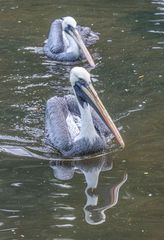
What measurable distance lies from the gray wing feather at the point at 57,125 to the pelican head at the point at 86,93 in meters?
0.42

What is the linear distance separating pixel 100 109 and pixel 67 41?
4553 millimetres

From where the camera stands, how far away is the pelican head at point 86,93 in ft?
26.5

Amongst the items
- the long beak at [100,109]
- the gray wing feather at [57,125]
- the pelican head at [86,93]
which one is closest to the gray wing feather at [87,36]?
the gray wing feather at [57,125]

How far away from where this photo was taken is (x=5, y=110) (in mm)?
9398

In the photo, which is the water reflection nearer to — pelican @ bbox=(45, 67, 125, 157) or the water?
the water

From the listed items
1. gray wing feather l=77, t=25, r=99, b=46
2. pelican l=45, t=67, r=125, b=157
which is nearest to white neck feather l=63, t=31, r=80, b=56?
gray wing feather l=77, t=25, r=99, b=46

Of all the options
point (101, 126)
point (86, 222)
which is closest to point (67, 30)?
point (101, 126)

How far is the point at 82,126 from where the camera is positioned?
8203mm

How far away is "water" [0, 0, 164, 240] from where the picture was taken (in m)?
6.47

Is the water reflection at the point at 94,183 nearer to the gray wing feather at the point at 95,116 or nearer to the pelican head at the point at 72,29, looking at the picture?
the gray wing feather at the point at 95,116

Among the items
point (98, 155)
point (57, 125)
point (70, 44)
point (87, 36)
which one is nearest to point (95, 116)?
point (57, 125)

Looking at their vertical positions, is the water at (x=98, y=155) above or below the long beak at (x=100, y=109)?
below

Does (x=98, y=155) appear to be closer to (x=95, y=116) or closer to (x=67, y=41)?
(x=95, y=116)

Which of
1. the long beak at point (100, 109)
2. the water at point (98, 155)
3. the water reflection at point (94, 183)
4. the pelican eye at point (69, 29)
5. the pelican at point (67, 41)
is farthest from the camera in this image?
the pelican eye at point (69, 29)
